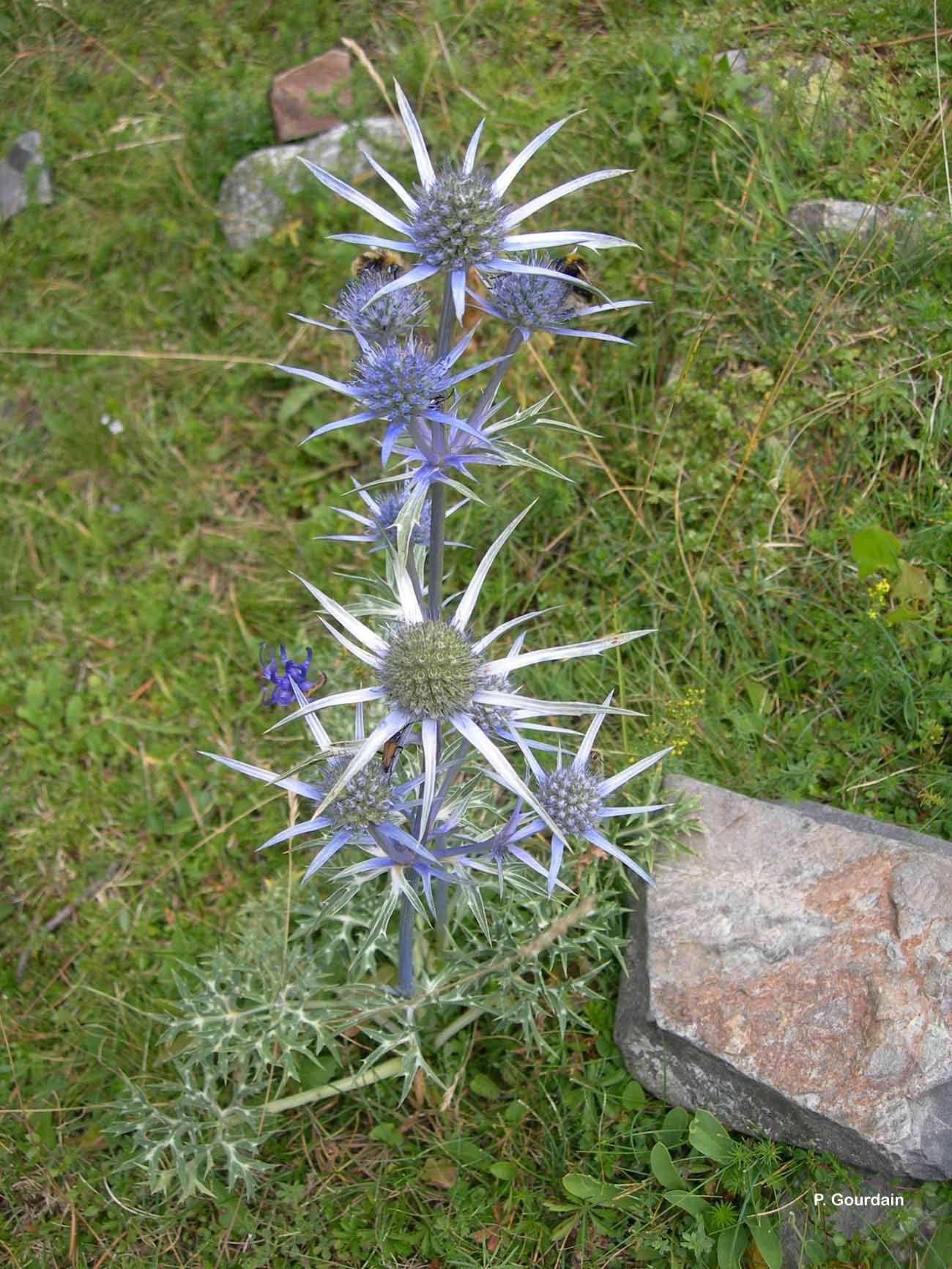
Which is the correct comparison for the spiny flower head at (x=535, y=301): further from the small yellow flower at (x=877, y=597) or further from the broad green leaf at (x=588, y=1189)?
the broad green leaf at (x=588, y=1189)

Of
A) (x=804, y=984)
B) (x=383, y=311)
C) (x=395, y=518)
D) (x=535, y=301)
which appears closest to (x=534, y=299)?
(x=535, y=301)

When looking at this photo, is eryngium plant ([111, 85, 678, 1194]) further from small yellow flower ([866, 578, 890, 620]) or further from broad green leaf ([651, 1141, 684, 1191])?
small yellow flower ([866, 578, 890, 620])

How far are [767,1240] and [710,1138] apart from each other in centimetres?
26

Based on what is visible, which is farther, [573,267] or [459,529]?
[459,529]

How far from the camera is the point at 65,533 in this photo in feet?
13.8

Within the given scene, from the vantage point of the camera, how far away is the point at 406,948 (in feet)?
8.61

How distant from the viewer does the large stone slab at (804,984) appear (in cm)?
252

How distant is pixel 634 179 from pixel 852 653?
2128 millimetres

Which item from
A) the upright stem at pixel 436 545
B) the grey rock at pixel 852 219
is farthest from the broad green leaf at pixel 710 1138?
the grey rock at pixel 852 219

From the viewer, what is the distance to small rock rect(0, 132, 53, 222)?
187 inches

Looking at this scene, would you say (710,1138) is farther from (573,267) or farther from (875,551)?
(573,267)

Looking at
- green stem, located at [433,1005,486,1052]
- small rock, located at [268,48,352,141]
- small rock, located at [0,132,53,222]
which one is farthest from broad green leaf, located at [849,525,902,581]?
small rock, located at [0,132,53,222]

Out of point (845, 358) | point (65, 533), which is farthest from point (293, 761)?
point (845, 358)

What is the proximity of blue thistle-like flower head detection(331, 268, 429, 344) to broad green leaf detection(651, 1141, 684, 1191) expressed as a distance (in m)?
2.23
